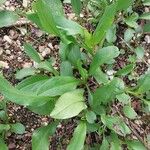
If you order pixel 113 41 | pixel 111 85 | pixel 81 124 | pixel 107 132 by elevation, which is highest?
pixel 111 85

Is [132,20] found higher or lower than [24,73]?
higher

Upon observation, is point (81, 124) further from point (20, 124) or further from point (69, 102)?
point (20, 124)

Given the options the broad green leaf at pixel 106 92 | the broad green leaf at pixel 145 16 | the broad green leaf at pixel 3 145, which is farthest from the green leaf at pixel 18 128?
the broad green leaf at pixel 145 16

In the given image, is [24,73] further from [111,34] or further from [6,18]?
[111,34]

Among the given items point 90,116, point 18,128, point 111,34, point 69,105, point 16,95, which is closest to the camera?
point 16,95

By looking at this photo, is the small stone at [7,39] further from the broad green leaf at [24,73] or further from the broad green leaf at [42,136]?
the broad green leaf at [42,136]

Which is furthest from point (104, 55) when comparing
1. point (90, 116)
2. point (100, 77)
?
point (90, 116)

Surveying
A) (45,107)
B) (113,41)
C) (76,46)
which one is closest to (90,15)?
(113,41)
